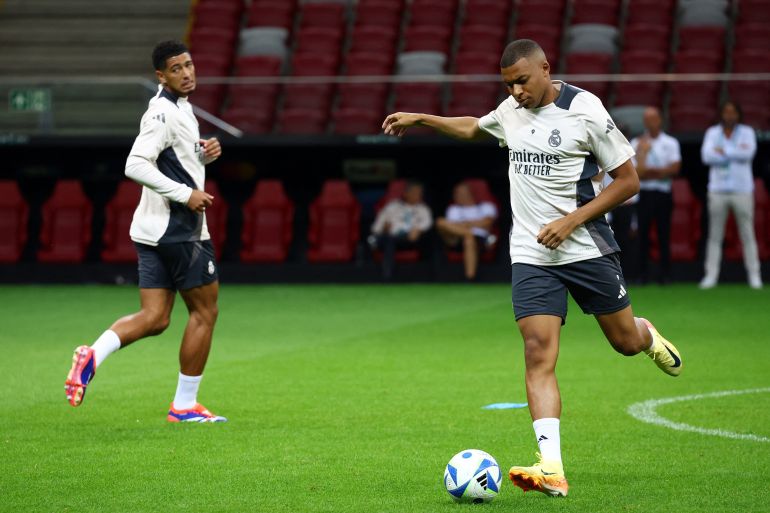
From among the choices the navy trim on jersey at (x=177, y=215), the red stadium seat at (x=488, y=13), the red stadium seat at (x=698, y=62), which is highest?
the red stadium seat at (x=488, y=13)

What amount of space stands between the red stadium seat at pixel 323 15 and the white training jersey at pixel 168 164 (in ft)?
49.9

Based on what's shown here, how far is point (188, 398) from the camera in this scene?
799 centimetres

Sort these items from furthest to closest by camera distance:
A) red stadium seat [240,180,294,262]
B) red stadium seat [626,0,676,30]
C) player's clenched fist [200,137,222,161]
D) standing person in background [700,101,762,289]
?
red stadium seat [626,0,676,30], red stadium seat [240,180,294,262], standing person in background [700,101,762,289], player's clenched fist [200,137,222,161]

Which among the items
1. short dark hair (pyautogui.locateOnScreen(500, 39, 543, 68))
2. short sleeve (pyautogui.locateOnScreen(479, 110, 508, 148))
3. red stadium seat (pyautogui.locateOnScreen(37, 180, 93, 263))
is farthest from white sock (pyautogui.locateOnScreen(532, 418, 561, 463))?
red stadium seat (pyautogui.locateOnScreen(37, 180, 93, 263))

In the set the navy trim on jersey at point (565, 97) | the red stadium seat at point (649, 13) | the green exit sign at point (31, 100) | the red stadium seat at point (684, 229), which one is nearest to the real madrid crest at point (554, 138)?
the navy trim on jersey at point (565, 97)

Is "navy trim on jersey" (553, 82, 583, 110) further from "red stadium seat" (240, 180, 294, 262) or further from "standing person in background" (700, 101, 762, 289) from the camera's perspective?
"red stadium seat" (240, 180, 294, 262)

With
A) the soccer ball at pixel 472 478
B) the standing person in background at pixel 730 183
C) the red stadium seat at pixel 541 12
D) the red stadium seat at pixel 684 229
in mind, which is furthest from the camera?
the red stadium seat at pixel 541 12

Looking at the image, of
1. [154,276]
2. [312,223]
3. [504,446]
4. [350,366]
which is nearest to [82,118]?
[312,223]

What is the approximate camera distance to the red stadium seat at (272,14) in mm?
23391

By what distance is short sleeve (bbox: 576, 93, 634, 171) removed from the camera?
19.9 feet

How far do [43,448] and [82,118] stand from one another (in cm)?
1252

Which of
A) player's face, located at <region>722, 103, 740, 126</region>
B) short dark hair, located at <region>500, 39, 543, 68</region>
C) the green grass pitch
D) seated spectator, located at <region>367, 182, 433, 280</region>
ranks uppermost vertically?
player's face, located at <region>722, 103, 740, 126</region>

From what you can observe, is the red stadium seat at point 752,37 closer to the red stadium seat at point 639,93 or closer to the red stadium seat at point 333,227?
the red stadium seat at point 639,93

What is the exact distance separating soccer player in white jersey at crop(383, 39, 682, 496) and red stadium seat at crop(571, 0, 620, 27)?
16774mm
